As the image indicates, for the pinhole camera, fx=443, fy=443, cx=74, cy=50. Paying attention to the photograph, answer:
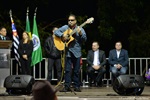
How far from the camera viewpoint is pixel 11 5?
1856 cm

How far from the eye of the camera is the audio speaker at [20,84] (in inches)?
357

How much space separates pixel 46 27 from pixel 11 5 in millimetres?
1768

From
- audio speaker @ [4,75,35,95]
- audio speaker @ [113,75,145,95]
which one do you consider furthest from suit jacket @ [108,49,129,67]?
audio speaker @ [4,75,35,95]

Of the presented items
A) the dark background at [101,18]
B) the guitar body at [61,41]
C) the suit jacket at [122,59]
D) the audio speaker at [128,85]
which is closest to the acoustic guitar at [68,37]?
the guitar body at [61,41]

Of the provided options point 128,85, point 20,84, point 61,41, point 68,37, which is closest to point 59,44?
point 61,41

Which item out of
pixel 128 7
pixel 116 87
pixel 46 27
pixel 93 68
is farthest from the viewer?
pixel 46 27

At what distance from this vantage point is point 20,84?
29.9 feet

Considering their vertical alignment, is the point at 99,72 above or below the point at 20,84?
above

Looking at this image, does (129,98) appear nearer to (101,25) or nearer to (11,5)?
(101,25)

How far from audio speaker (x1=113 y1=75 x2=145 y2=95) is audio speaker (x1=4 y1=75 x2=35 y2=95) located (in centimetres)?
179

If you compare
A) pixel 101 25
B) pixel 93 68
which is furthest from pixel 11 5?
pixel 93 68

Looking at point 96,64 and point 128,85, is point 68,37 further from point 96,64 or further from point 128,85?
point 96,64

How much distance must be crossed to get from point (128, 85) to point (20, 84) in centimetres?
221

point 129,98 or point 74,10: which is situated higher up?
point 74,10
